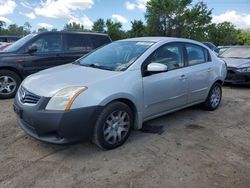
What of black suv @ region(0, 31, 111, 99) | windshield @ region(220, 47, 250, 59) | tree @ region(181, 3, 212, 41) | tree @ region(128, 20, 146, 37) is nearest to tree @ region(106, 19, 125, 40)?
tree @ region(128, 20, 146, 37)

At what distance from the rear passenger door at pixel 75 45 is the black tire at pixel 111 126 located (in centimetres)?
419

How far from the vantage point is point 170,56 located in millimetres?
4863

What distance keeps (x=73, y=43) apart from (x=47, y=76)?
3988mm

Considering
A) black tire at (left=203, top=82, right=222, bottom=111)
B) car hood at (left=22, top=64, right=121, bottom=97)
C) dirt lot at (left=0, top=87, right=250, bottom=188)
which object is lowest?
dirt lot at (left=0, top=87, right=250, bottom=188)

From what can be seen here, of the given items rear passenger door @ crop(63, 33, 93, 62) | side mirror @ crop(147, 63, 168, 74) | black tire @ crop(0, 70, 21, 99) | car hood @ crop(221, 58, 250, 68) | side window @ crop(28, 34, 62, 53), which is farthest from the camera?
car hood @ crop(221, 58, 250, 68)

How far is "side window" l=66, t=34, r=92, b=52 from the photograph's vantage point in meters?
7.79

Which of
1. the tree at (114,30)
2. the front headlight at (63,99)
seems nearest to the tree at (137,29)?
the tree at (114,30)

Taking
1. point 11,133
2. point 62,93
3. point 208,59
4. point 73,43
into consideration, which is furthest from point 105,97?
point 73,43

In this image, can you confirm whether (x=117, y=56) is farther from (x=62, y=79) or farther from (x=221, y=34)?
(x=221, y=34)

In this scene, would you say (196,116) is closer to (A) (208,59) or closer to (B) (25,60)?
(A) (208,59)

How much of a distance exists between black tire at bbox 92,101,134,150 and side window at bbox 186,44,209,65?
1936 millimetres

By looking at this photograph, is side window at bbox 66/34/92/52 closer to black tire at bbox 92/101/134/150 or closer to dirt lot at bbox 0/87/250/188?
dirt lot at bbox 0/87/250/188

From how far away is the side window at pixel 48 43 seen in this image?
7274 mm

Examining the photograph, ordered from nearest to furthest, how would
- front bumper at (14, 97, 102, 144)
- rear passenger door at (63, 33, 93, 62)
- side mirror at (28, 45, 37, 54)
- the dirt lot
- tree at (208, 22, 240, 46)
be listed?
the dirt lot → front bumper at (14, 97, 102, 144) → side mirror at (28, 45, 37, 54) → rear passenger door at (63, 33, 93, 62) → tree at (208, 22, 240, 46)
